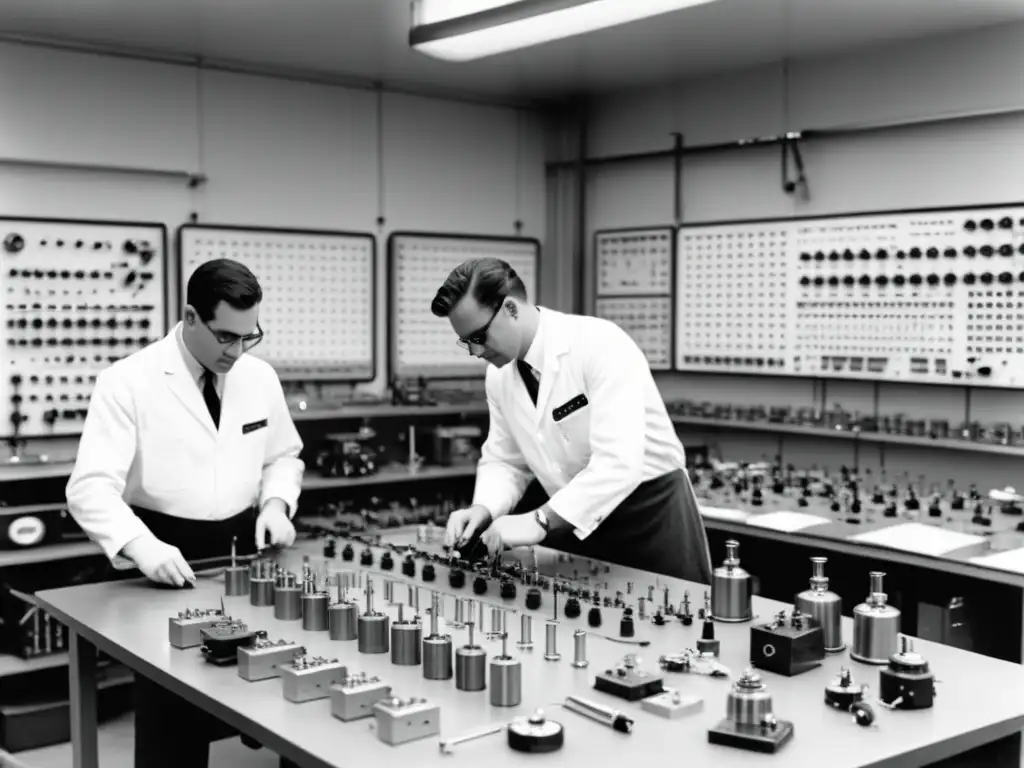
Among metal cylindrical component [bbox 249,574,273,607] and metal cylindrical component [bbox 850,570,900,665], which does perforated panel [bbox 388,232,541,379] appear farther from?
metal cylindrical component [bbox 850,570,900,665]

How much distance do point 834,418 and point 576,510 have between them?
293 cm

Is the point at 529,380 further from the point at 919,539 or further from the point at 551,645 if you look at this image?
the point at 919,539

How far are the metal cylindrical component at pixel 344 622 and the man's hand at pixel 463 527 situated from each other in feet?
2.29

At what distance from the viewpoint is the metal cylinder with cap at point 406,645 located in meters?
2.19

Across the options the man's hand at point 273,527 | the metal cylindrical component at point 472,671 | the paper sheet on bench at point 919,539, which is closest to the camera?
the metal cylindrical component at point 472,671

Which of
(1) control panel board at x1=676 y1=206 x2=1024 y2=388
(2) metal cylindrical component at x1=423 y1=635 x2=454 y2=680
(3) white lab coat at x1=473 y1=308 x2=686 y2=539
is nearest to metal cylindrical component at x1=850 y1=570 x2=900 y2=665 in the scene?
(2) metal cylindrical component at x1=423 y1=635 x2=454 y2=680

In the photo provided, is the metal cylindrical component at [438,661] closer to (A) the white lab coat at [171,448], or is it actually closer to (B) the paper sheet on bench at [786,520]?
(A) the white lab coat at [171,448]

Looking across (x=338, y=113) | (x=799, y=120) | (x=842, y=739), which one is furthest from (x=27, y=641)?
(x=799, y=120)

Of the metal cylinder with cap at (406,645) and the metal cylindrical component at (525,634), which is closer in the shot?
the metal cylinder with cap at (406,645)

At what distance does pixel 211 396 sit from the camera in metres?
3.29

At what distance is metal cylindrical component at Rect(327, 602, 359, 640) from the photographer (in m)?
2.36

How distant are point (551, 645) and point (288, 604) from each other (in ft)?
2.13

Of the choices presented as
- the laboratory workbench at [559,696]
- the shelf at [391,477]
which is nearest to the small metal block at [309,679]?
the laboratory workbench at [559,696]

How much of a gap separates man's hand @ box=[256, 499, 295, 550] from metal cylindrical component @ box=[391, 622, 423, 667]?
1041 millimetres
